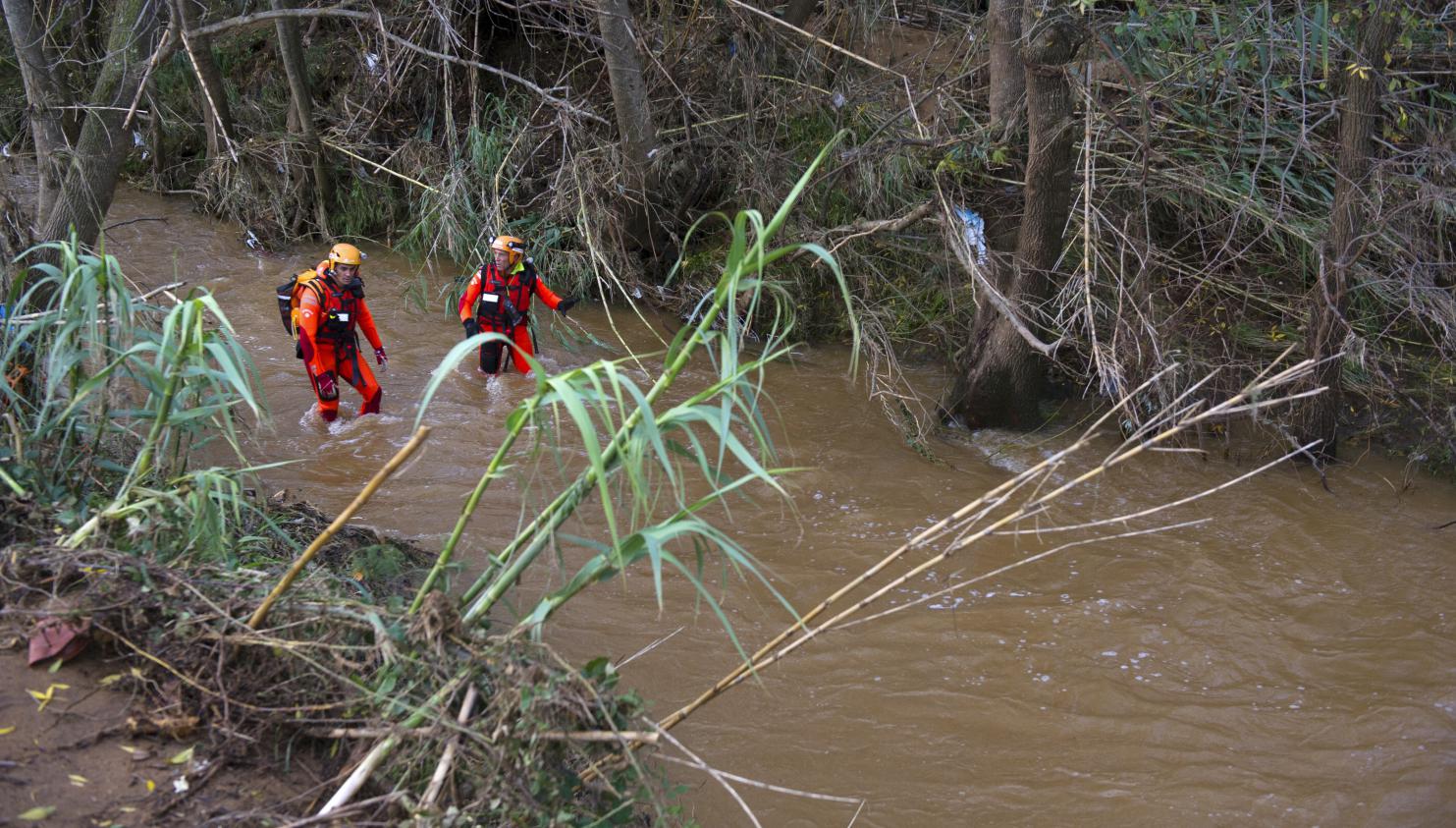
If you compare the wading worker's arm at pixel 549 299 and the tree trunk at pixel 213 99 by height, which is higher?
the tree trunk at pixel 213 99

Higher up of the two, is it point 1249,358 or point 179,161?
point 179,161

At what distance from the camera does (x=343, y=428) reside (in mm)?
7203

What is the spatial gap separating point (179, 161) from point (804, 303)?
6.90 metres

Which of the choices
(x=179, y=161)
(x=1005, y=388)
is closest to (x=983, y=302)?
(x=1005, y=388)

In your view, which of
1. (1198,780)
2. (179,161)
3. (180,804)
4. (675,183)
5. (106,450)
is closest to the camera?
(180,804)

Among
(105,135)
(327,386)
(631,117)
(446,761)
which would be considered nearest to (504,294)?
(327,386)

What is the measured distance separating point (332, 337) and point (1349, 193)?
6136 mm

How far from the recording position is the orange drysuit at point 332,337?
6934 mm

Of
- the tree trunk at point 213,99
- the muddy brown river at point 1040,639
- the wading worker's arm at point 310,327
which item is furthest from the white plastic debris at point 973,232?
the tree trunk at point 213,99

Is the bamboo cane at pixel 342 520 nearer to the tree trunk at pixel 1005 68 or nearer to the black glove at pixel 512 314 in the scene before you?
the black glove at pixel 512 314

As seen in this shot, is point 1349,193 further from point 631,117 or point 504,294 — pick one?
point 504,294

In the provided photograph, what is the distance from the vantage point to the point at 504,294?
25.2ft

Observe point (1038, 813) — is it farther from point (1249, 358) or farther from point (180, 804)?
point (1249, 358)

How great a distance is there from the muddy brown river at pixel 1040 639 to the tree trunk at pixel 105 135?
166cm
